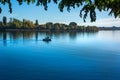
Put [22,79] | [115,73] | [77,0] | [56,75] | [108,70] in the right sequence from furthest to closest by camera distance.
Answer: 1. [108,70]
2. [115,73]
3. [56,75]
4. [22,79]
5. [77,0]

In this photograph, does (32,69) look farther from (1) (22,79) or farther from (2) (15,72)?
(1) (22,79)

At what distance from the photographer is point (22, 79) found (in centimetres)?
3850

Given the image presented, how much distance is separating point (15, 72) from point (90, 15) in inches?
1574

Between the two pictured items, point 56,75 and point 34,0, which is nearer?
point 34,0

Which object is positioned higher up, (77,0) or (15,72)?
(77,0)

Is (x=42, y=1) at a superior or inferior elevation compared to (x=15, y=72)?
superior

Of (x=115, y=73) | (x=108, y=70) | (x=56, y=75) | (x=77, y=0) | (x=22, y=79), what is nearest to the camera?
(x=77, y=0)

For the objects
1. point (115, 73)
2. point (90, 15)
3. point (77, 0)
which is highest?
point (77, 0)

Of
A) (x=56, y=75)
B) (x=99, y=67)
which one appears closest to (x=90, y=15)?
(x=56, y=75)

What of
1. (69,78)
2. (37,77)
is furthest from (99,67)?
(37,77)

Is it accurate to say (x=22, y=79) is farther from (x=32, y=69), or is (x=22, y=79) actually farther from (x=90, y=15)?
(x=90, y=15)

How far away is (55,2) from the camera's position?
5.79 meters

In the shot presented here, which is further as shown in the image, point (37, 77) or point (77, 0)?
point (37, 77)

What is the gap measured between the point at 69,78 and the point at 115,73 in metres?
10.0
